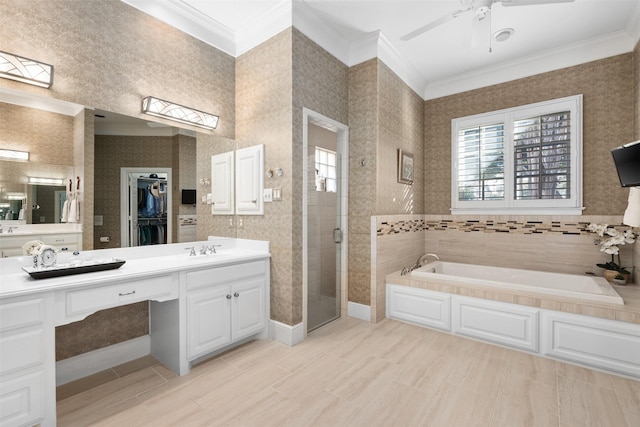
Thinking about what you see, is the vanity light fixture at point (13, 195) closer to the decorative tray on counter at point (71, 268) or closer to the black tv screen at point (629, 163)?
the decorative tray on counter at point (71, 268)

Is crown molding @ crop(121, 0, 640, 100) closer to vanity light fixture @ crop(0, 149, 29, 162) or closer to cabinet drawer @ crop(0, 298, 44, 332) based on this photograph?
vanity light fixture @ crop(0, 149, 29, 162)

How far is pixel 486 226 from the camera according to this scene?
12.4ft

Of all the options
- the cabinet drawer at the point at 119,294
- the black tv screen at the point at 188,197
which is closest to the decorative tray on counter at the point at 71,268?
the cabinet drawer at the point at 119,294

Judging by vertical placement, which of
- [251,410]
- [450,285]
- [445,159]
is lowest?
A: [251,410]

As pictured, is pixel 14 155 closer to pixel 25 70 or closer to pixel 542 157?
pixel 25 70

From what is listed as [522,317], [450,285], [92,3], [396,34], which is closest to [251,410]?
[450,285]

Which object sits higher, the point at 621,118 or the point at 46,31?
the point at 46,31

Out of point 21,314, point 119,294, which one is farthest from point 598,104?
point 21,314

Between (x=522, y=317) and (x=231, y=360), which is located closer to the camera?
(x=231, y=360)

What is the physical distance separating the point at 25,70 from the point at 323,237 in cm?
259

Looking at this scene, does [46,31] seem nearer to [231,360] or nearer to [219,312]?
[219,312]

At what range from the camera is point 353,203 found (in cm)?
337

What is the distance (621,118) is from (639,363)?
7.88 ft

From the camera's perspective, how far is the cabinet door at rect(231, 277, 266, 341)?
248 centimetres
